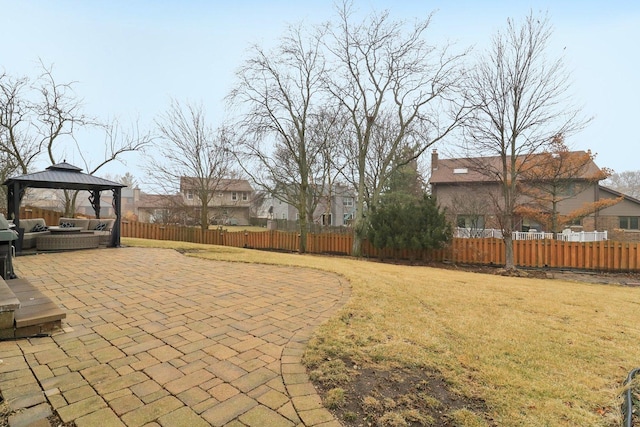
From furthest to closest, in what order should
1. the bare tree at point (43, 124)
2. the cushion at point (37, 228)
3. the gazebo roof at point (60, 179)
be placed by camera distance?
the bare tree at point (43, 124) < the cushion at point (37, 228) < the gazebo roof at point (60, 179)

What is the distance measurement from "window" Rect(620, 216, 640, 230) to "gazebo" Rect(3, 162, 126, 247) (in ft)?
95.9

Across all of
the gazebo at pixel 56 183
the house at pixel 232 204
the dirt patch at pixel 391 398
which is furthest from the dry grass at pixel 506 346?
the house at pixel 232 204

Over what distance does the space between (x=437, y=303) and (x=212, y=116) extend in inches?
696

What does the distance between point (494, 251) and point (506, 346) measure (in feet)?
33.8

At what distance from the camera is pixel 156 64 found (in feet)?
41.8

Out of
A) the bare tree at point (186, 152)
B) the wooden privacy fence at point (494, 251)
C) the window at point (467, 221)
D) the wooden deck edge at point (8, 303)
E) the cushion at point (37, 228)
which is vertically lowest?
the wooden privacy fence at point (494, 251)

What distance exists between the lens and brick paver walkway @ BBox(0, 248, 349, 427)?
1.76m

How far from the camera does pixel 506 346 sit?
2.82 m

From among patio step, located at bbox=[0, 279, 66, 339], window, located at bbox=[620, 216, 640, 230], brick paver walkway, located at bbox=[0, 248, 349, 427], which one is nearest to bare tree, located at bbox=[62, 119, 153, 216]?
brick paver walkway, located at bbox=[0, 248, 349, 427]

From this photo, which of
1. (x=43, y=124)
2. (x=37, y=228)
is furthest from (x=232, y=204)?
(x=37, y=228)

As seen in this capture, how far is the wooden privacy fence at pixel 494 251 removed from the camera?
34.8 feet

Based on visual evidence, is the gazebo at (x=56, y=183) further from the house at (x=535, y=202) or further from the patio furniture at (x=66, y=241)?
the house at (x=535, y=202)

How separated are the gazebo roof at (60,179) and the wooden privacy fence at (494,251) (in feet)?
25.5

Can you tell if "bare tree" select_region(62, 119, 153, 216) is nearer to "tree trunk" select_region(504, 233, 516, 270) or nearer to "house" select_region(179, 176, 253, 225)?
"house" select_region(179, 176, 253, 225)
